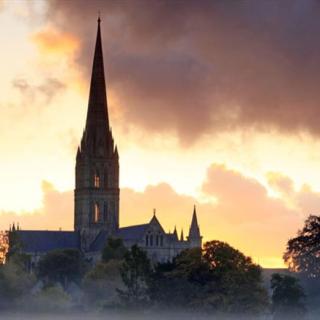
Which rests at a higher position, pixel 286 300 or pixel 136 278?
pixel 136 278

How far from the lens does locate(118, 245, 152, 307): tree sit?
136 metres

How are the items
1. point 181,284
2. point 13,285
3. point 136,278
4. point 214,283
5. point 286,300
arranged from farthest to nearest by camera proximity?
point 13,285, point 136,278, point 286,300, point 181,284, point 214,283

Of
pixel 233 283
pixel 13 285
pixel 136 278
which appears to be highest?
pixel 13 285

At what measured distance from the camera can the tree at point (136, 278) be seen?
13588cm

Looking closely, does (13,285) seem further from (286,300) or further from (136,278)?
(286,300)

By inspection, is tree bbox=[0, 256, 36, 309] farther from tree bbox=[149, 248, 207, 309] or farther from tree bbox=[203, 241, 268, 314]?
tree bbox=[203, 241, 268, 314]

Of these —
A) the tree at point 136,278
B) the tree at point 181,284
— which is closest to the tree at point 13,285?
the tree at point 136,278

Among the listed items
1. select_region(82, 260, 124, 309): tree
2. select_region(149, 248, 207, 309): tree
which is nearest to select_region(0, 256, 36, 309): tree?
select_region(82, 260, 124, 309): tree

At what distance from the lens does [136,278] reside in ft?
454

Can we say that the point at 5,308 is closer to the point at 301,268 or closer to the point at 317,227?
the point at 301,268

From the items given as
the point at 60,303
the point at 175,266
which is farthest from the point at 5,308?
the point at 175,266

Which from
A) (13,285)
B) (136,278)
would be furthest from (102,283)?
(136,278)

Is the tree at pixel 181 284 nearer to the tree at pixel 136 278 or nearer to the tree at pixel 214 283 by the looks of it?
the tree at pixel 214 283

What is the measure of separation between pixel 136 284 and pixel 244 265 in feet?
57.8
